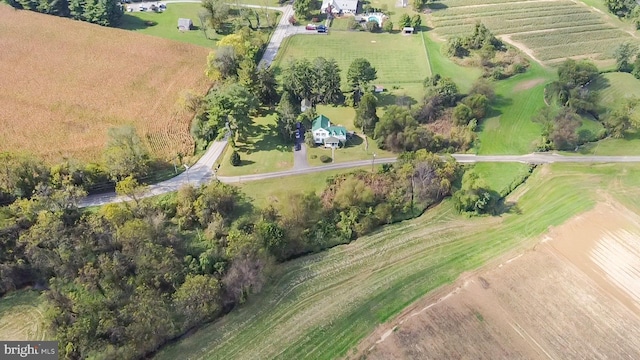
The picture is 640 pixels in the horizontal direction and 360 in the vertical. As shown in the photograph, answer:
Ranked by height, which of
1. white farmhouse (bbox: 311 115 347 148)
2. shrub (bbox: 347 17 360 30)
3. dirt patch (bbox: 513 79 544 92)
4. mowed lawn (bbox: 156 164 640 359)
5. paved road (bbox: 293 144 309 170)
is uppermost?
shrub (bbox: 347 17 360 30)

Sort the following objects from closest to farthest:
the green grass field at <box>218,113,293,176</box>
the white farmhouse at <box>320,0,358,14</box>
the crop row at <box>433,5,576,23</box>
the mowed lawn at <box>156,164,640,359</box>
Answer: the mowed lawn at <box>156,164,640,359</box>, the green grass field at <box>218,113,293,176</box>, the white farmhouse at <box>320,0,358,14</box>, the crop row at <box>433,5,576,23</box>

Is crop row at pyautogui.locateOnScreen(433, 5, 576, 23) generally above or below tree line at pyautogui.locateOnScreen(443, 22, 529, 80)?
above

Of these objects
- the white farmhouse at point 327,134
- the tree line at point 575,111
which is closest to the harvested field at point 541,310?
the tree line at point 575,111

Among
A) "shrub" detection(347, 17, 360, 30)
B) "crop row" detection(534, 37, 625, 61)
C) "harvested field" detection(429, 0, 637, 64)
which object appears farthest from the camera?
"shrub" detection(347, 17, 360, 30)

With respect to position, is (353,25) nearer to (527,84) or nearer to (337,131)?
(527,84)

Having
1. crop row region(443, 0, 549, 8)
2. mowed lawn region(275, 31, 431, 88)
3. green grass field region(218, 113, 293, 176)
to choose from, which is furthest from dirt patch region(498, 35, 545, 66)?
green grass field region(218, 113, 293, 176)

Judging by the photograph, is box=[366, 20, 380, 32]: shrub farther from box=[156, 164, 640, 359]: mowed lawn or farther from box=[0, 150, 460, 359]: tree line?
box=[156, 164, 640, 359]: mowed lawn

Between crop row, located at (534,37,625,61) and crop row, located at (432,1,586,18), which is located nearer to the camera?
crop row, located at (534,37,625,61)
